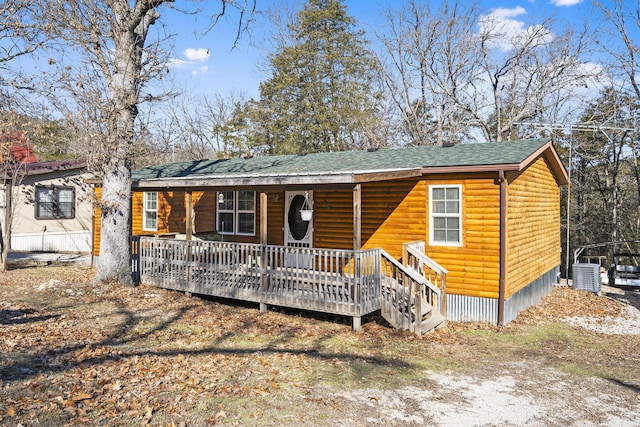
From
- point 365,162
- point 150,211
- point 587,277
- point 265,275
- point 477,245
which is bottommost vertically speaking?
point 587,277

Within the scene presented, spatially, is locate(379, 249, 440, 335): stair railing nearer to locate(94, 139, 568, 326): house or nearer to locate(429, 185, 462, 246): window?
locate(94, 139, 568, 326): house

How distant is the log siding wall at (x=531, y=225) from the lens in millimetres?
10250

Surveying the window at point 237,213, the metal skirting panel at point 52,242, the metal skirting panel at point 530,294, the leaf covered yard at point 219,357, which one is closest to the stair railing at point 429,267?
the leaf covered yard at point 219,357

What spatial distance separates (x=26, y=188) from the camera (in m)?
20.5

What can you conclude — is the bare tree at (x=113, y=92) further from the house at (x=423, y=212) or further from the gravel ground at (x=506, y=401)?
the gravel ground at (x=506, y=401)

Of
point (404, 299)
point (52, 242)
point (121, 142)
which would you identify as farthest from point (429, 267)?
point (52, 242)

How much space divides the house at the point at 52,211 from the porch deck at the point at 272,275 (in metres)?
10.6

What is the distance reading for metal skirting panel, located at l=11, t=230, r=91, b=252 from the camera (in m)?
20.6

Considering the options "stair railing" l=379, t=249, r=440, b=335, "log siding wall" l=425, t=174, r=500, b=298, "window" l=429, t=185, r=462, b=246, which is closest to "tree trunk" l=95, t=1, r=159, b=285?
"stair railing" l=379, t=249, r=440, b=335

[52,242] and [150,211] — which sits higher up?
[150,211]

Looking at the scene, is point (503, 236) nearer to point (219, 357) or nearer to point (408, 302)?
point (408, 302)

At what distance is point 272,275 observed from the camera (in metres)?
9.85

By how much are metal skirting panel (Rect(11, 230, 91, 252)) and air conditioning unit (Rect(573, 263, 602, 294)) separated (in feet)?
67.6

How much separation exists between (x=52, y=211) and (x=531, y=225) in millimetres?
20190
